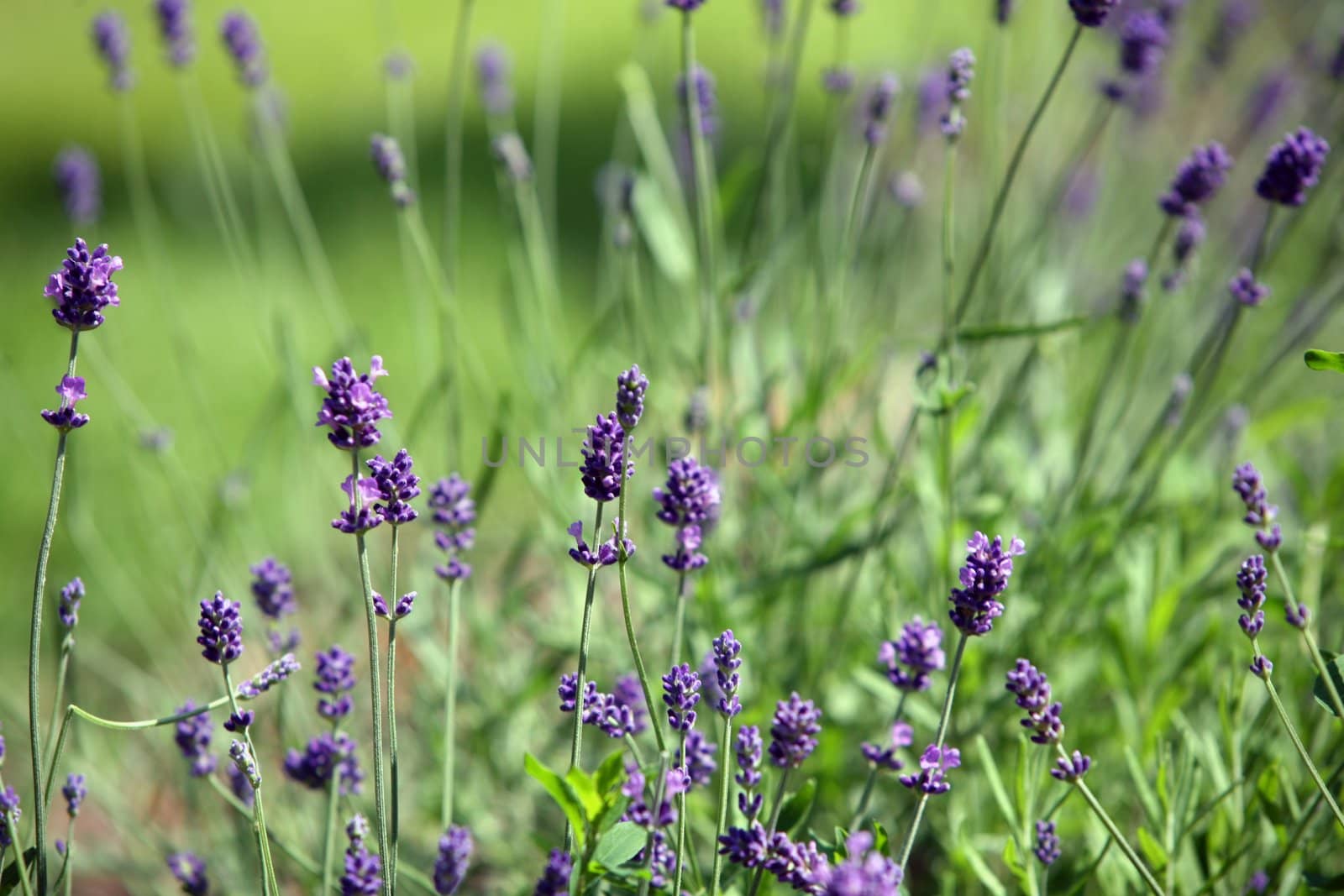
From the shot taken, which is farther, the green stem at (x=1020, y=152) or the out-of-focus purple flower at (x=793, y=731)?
the green stem at (x=1020, y=152)

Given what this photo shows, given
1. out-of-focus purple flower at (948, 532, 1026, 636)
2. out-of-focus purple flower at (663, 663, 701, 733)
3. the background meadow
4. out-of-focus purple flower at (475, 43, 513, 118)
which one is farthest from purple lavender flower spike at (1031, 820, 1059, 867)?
out-of-focus purple flower at (475, 43, 513, 118)

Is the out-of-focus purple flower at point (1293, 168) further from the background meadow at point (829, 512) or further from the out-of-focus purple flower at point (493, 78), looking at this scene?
the out-of-focus purple flower at point (493, 78)

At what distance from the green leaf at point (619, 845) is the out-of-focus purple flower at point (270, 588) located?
476 millimetres

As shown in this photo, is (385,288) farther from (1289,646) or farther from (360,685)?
(1289,646)

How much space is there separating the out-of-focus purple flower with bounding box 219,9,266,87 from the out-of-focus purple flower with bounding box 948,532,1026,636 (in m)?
1.47

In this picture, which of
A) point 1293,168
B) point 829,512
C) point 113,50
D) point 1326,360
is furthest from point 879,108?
point 113,50

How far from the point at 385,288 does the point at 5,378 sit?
4.66ft

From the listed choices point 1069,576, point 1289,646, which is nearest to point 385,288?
point 1069,576

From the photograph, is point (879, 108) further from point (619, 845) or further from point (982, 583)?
point (619, 845)

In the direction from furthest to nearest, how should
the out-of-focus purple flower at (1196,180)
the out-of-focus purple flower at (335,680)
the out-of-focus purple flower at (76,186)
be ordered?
1. the out-of-focus purple flower at (76,186)
2. the out-of-focus purple flower at (1196,180)
3. the out-of-focus purple flower at (335,680)

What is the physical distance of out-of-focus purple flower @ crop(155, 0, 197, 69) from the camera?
68.4 inches

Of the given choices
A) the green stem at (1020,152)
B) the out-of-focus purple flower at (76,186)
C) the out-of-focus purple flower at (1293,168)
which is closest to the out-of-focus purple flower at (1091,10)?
the green stem at (1020,152)

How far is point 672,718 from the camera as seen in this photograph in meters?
0.84

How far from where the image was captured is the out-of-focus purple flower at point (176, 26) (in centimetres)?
174
